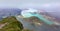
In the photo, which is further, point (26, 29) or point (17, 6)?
point (17, 6)

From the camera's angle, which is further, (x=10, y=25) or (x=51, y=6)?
(x=51, y=6)

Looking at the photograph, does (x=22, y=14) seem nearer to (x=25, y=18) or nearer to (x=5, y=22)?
(x=25, y=18)

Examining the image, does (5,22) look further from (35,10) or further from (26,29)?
(35,10)

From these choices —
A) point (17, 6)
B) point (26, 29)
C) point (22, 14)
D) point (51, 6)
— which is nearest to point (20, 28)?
point (26, 29)

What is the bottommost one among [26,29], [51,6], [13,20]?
[26,29]

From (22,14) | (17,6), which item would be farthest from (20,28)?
(17,6)

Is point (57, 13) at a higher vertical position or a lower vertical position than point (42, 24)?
higher
